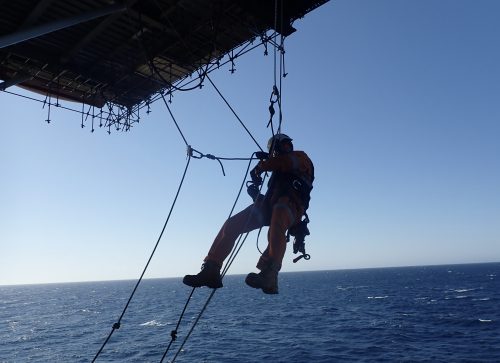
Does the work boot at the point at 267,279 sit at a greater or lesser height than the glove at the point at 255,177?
lesser

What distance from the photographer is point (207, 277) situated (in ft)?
18.0

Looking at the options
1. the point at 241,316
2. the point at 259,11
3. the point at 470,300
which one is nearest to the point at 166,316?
the point at 241,316

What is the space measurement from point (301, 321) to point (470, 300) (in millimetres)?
41647

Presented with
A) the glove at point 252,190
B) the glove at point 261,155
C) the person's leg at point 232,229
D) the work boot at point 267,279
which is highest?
the glove at point 261,155

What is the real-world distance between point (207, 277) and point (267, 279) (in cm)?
92

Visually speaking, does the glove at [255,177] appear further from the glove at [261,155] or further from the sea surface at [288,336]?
the sea surface at [288,336]

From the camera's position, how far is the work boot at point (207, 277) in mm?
5430

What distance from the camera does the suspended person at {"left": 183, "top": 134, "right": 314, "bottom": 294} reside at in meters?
5.42

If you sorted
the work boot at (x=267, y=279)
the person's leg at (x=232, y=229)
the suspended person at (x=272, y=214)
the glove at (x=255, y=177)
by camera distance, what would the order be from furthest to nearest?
the glove at (x=255, y=177) → the person's leg at (x=232, y=229) → the suspended person at (x=272, y=214) → the work boot at (x=267, y=279)

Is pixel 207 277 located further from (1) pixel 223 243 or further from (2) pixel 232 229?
(2) pixel 232 229

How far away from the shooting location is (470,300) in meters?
78.0

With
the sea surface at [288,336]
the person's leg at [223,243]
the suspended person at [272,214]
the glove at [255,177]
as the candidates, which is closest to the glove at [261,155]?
the suspended person at [272,214]

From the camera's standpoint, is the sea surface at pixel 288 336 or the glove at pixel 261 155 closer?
the glove at pixel 261 155

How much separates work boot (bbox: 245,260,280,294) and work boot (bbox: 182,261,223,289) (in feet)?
1.69
